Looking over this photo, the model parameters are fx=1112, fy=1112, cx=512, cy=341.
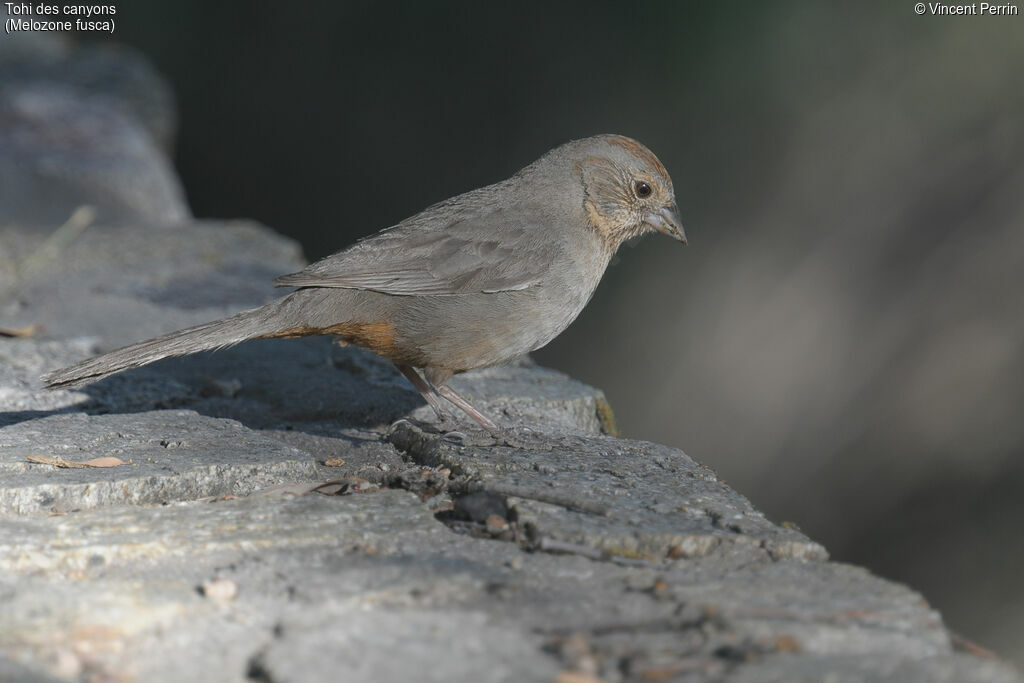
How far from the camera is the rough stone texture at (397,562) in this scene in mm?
1781

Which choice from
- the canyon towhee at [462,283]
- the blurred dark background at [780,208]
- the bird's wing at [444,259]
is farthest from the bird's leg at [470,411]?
the blurred dark background at [780,208]

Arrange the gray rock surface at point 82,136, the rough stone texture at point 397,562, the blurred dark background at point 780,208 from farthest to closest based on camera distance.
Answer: the gray rock surface at point 82,136
the blurred dark background at point 780,208
the rough stone texture at point 397,562

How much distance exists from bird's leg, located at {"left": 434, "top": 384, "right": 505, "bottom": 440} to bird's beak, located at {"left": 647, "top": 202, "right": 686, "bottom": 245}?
106 cm

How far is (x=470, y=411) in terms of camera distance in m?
3.46

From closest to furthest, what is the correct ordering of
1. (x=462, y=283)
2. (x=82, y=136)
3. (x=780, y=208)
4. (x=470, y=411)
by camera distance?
(x=470, y=411)
(x=462, y=283)
(x=82, y=136)
(x=780, y=208)

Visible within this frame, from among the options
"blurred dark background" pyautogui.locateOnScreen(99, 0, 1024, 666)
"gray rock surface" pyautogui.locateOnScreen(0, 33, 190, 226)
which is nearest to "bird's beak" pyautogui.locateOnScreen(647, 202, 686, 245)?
"blurred dark background" pyautogui.locateOnScreen(99, 0, 1024, 666)

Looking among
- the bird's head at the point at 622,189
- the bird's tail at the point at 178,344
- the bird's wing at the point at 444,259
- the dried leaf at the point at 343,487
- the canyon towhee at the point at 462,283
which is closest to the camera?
the dried leaf at the point at 343,487

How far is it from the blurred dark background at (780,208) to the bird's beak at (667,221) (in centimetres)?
216

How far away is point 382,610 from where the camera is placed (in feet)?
6.35

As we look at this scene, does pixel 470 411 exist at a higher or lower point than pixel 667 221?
lower

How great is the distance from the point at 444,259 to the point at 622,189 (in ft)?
2.59

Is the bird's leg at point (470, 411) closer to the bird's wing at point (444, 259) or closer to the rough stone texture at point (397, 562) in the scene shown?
the rough stone texture at point (397, 562)

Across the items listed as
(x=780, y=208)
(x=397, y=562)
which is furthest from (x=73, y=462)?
(x=780, y=208)

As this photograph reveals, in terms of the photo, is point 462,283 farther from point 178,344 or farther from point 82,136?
point 82,136
